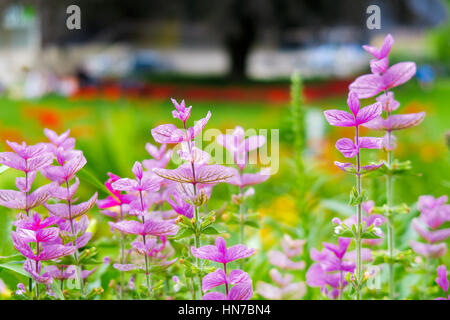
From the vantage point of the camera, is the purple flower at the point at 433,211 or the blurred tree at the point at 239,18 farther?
the blurred tree at the point at 239,18

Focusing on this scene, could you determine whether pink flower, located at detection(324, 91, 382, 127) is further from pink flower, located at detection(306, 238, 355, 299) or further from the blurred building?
the blurred building

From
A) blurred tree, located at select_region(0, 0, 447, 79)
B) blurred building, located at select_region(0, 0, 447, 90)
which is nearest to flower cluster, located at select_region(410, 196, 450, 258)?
blurred building, located at select_region(0, 0, 447, 90)

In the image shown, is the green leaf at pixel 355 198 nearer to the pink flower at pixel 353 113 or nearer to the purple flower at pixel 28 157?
the pink flower at pixel 353 113

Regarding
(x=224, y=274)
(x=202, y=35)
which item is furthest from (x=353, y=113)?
(x=202, y=35)

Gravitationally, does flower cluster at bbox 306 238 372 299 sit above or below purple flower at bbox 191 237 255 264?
below

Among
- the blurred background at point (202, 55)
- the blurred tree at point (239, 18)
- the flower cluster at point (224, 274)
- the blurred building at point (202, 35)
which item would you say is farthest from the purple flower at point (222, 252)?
the blurred tree at point (239, 18)

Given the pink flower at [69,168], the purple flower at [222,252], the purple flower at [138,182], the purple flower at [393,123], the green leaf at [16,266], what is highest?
the purple flower at [393,123]

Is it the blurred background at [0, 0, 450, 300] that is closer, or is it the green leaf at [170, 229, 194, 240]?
the green leaf at [170, 229, 194, 240]

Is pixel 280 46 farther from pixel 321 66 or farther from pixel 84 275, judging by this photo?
pixel 84 275

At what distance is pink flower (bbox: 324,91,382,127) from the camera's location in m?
0.28

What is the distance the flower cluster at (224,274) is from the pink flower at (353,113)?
0.27 feet

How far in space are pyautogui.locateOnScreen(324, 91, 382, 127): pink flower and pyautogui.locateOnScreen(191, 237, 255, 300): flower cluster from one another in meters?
0.08

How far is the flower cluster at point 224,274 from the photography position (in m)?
0.28

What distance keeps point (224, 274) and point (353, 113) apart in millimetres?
112
